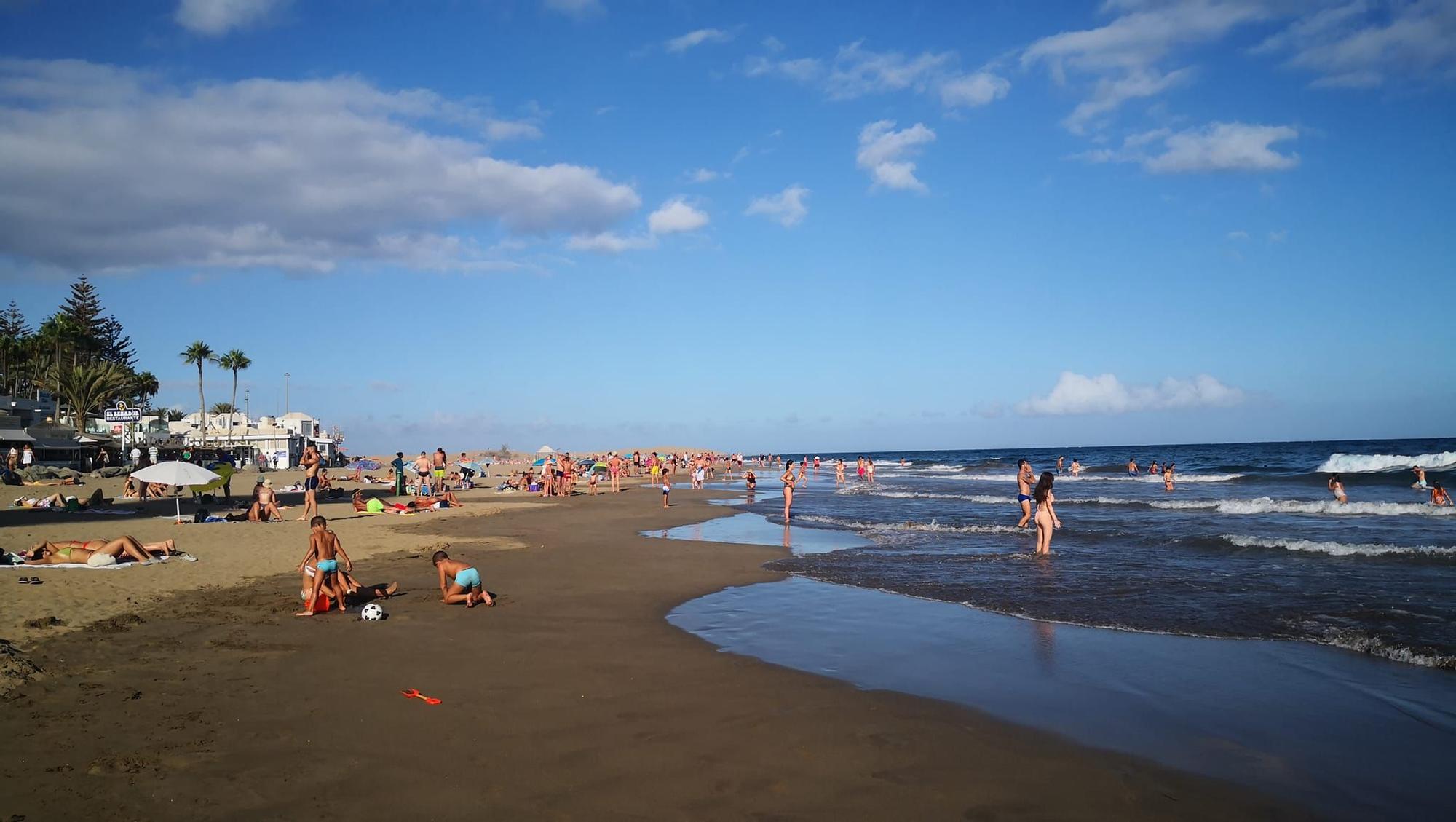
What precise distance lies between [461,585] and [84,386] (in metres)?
72.0

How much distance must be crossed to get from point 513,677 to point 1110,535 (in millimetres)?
17014

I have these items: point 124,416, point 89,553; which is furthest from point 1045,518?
point 124,416

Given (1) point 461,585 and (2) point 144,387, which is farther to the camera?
(2) point 144,387

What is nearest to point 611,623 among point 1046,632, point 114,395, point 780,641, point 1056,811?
point 780,641

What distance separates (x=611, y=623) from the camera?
10.0 m

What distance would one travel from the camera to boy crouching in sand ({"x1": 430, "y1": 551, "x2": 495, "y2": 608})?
1065 cm

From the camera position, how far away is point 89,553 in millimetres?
12531

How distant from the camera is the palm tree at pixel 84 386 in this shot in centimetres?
6394

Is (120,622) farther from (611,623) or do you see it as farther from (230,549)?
(230,549)

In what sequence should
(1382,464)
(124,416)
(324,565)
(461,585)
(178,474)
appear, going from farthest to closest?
(1382,464)
(124,416)
(178,474)
(461,585)
(324,565)

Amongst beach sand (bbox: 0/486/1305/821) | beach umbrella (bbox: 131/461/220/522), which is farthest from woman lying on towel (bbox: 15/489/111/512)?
beach sand (bbox: 0/486/1305/821)

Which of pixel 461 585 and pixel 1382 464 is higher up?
pixel 461 585

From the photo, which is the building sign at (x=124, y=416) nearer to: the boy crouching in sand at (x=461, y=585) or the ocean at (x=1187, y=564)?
the ocean at (x=1187, y=564)

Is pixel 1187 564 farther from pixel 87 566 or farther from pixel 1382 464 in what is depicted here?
pixel 1382 464
